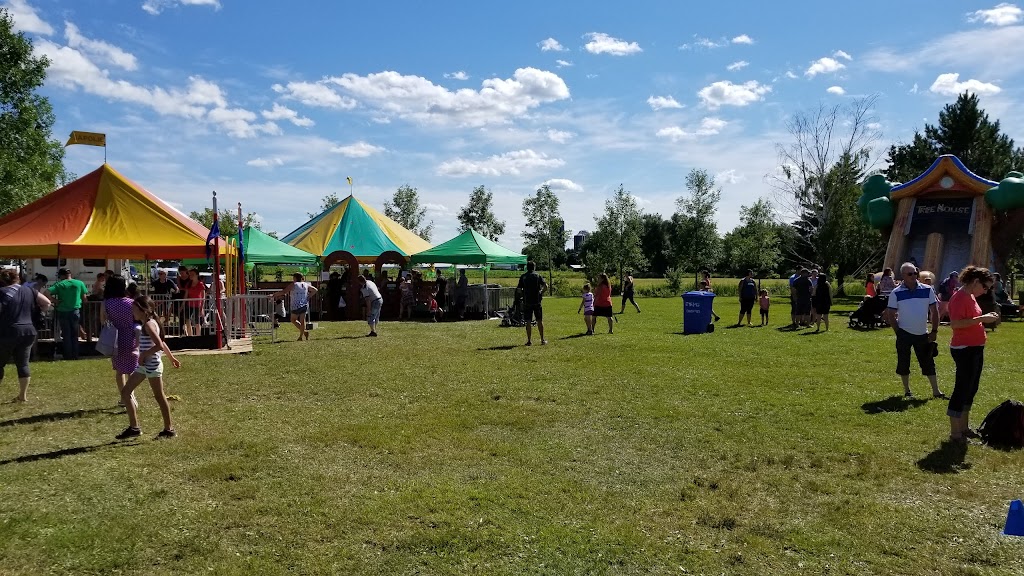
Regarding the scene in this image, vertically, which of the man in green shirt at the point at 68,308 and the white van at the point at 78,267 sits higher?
the white van at the point at 78,267

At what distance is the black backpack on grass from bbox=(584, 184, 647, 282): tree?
4376 centimetres

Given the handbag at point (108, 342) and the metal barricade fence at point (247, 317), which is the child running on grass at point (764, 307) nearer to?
the metal barricade fence at point (247, 317)

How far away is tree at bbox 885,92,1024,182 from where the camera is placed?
137 ft

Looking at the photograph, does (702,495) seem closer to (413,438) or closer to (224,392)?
(413,438)

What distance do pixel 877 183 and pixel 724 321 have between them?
422 inches

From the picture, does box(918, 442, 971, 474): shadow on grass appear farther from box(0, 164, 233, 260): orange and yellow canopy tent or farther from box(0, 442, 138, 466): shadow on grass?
box(0, 164, 233, 260): orange and yellow canopy tent

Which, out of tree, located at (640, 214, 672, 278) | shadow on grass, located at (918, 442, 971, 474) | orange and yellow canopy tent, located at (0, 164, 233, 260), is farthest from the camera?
tree, located at (640, 214, 672, 278)

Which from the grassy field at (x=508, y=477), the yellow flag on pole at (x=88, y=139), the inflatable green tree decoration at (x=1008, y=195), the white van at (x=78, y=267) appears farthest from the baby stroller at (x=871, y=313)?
the white van at (x=78, y=267)

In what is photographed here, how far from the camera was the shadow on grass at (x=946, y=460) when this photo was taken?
18.8 ft

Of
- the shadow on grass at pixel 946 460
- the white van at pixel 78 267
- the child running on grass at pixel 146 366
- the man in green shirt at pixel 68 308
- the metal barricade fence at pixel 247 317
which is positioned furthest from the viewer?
the white van at pixel 78 267

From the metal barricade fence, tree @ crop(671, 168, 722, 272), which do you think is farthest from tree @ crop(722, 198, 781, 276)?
the metal barricade fence

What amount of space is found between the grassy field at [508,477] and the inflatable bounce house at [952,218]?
15531 mm

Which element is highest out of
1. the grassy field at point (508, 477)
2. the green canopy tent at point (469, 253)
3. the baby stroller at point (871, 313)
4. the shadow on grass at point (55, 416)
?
the green canopy tent at point (469, 253)

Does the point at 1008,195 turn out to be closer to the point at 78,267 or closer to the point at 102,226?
the point at 102,226
